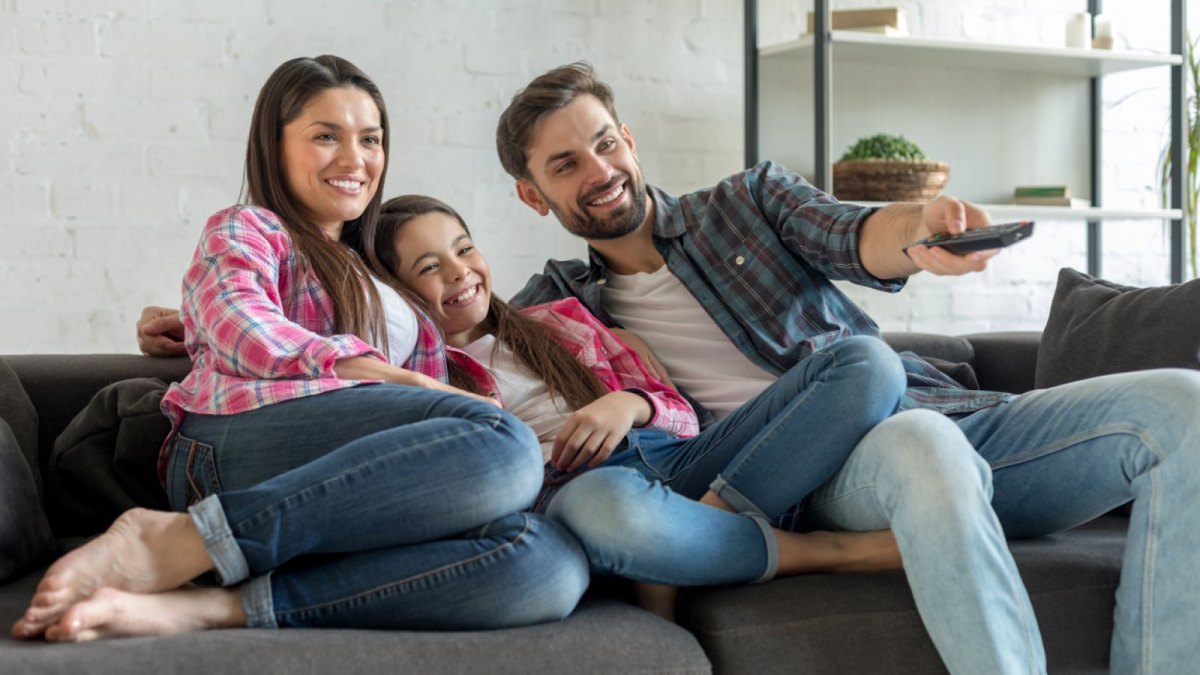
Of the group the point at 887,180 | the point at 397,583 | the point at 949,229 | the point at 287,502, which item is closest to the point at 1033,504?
the point at 949,229

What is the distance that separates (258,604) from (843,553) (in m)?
0.69

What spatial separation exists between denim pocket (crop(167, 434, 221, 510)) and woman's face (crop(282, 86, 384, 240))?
42 cm

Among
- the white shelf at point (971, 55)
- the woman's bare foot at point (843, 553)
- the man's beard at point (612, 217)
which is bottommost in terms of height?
the woman's bare foot at point (843, 553)

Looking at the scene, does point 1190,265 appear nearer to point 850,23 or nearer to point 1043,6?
point 1043,6

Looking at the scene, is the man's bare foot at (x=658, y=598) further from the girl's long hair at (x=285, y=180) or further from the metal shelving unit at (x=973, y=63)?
the metal shelving unit at (x=973, y=63)

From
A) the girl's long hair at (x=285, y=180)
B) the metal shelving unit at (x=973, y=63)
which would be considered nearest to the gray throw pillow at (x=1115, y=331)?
the metal shelving unit at (x=973, y=63)

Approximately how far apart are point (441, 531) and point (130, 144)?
162cm

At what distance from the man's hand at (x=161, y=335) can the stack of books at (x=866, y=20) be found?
1693 mm

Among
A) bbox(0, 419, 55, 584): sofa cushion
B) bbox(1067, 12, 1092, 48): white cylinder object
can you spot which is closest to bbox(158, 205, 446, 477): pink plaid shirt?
bbox(0, 419, 55, 584): sofa cushion

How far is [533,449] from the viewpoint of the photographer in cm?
A: 146

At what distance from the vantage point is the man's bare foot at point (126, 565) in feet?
4.01

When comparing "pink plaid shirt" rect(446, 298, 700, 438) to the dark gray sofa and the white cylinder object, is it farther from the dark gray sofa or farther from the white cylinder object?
the white cylinder object

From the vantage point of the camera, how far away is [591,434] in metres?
1.65

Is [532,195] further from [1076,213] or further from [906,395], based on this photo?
[1076,213]
